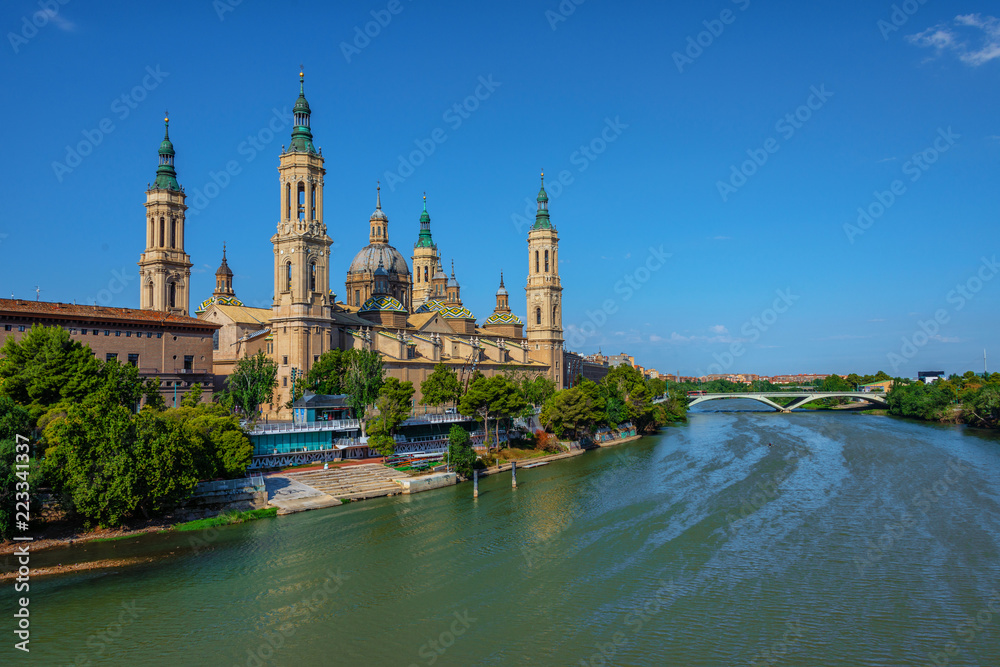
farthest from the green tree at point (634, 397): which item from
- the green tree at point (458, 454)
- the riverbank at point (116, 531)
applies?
the riverbank at point (116, 531)

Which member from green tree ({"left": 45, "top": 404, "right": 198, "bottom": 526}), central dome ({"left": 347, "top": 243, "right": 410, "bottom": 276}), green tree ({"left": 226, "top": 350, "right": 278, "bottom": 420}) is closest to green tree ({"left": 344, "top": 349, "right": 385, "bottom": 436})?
green tree ({"left": 226, "top": 350, "right": 278, "bottom": 420})

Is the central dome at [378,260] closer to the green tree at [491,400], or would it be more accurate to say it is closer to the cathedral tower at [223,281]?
the cathedral tower at [223,281]

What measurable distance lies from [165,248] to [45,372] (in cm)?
2926

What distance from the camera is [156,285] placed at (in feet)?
198

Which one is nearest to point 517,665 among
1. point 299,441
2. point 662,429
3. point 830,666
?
point 830,666

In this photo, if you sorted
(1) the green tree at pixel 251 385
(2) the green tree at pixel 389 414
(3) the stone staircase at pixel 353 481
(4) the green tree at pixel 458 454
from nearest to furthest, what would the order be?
(3) the stone staircase at pixel 353 481, (4) the green tree at pixel 458 454, (2) the green tree at pixel 389 414, (1) the green tree at pixel 251 385

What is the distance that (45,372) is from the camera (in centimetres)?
3375

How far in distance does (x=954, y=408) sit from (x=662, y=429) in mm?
34257

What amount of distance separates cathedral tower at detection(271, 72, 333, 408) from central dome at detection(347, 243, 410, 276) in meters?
26.2

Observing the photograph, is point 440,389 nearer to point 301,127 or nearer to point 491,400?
point 491,400

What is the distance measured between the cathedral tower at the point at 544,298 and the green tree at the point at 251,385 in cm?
3961

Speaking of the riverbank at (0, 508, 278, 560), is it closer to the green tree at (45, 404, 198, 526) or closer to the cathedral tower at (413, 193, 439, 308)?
the green tree at (45, 404, 198, 526)

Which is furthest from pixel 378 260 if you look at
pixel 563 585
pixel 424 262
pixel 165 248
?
pixel 563 585

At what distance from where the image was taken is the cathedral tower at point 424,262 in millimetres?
95750
